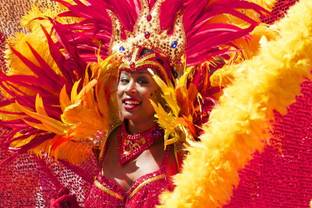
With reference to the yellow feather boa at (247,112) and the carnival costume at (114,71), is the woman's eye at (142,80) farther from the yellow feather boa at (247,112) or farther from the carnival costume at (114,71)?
the yellow feather boa at (247,112)

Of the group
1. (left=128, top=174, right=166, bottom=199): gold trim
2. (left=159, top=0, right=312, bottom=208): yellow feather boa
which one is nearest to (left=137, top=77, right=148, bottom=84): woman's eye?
(left=128, top=174, right=166, bottom=199): gold trim

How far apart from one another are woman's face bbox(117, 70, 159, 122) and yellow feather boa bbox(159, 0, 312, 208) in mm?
556

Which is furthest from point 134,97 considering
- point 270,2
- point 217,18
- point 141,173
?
point 270,2

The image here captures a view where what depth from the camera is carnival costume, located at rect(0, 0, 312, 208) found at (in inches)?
66.2

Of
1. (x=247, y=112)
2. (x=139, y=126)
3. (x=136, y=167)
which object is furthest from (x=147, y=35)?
(x=247, y=112)

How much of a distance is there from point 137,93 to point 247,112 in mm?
631

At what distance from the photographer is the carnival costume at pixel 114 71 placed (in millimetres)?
1681

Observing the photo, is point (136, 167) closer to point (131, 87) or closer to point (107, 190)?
point (107, 190)

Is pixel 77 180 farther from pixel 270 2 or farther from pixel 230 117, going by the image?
pixel 230 117

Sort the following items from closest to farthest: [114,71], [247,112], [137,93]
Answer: [247,112], [137,93], [114,71]

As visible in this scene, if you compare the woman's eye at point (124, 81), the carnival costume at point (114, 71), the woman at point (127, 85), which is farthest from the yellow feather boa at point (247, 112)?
the woman's eye at point (124, 81)

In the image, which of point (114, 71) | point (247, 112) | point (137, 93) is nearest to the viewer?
point (247, 112)

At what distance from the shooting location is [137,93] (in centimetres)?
166

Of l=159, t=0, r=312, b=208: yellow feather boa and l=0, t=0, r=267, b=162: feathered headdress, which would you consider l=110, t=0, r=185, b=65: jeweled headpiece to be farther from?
l=159, t=0, r=312, b=208: yellow feather boa
